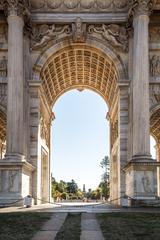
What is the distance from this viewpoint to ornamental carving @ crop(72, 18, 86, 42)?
36.6m

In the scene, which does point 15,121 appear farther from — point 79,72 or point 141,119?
point 79,72

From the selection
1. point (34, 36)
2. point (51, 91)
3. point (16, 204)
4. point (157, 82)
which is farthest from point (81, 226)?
point (51, 91)

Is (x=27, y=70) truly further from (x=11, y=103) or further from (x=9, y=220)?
(x=9, y=220)

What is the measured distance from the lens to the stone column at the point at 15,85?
33.1 meters

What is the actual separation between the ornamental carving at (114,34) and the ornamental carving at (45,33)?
6.50 feet

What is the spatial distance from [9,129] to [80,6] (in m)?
10.8

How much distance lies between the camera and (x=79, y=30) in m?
36.6

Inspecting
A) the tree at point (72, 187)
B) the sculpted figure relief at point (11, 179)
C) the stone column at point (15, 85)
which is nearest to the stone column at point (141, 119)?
the sculpted figure relief at point (11, 179)

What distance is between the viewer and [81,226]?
16797mm

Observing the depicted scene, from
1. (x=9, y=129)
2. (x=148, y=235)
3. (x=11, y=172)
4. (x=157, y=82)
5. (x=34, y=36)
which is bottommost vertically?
(x=148, y=235)

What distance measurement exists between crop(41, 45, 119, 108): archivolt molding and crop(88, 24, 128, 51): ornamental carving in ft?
4.05

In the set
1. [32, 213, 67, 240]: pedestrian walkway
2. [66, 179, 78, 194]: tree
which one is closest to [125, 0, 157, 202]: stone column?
[32, 213, 67, 240]: pedestrian walkway

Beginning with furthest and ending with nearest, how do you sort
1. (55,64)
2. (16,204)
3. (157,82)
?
(55,64), (157,82), (16,204)

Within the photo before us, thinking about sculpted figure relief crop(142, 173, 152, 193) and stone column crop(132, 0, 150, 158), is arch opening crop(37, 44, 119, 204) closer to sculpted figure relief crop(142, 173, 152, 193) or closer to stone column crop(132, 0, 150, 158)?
stone column crop(132, 0, 150, 158)
